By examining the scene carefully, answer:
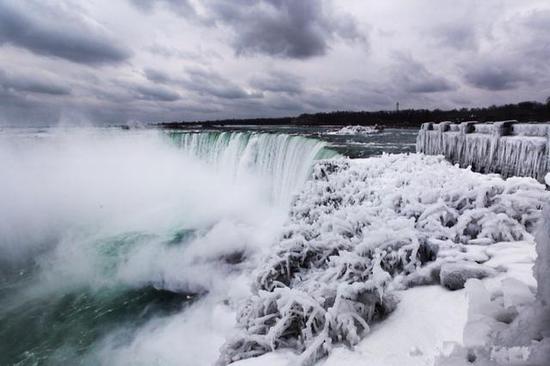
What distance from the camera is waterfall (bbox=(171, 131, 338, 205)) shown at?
14.3m

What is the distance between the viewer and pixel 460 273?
3.18m

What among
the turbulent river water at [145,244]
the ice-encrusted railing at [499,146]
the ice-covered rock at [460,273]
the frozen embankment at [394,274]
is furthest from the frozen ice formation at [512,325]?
the turbulent river water at [145,244]

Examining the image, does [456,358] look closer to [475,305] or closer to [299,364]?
[475,305]

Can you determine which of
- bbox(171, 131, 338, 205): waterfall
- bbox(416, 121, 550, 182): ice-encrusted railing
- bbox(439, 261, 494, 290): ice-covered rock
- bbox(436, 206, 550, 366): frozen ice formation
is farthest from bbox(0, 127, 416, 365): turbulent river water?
bbox(436, 206, 550, 366): frozen ice formation

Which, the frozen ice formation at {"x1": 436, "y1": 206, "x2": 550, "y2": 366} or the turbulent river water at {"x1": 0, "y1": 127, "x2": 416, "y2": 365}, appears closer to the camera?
the frozen ice formation at {"x1": 436, "y1": 206, "x2": 550, "y2": 366}

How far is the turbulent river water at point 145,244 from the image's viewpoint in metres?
7.90

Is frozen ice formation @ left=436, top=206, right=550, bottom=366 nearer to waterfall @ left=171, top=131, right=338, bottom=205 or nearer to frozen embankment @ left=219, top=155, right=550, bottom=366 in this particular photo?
frozen embankment @ left=219, top=155, right=550, bottom=366

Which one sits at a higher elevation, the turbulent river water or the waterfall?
the waterfall

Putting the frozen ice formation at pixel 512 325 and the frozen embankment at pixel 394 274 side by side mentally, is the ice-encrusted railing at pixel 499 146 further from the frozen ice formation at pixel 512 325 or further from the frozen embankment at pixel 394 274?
the frozen ice formation at pixel 512 325

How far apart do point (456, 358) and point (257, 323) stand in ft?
7.08

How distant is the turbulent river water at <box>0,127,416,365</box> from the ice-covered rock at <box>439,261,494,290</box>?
15.0 ft

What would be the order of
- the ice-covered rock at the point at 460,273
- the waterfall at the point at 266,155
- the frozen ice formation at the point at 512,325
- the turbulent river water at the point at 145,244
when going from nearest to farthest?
the frozen ice formation at the point at 512,325 → the ice-covered rock at the point at 460,273 → the turbulent river water at the point at 145,244 → the waterfall at the point at 266,155

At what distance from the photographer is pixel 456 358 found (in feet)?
6.66

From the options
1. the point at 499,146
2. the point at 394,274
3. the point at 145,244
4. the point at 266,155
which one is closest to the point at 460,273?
the point at 394,274
